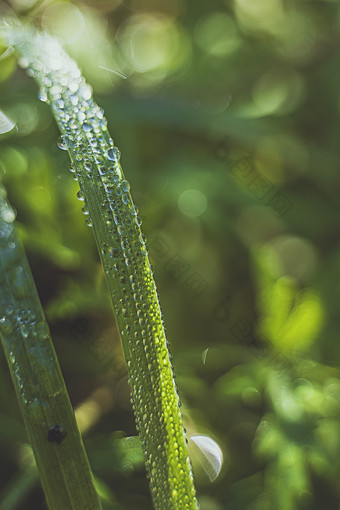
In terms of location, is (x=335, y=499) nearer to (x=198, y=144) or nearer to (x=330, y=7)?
(x=198, y=144)

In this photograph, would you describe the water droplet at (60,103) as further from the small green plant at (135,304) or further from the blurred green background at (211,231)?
the blurred green background at (211,231)

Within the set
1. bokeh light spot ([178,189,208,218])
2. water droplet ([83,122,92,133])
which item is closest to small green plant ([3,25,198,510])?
water droplet ([83,122,92,133])

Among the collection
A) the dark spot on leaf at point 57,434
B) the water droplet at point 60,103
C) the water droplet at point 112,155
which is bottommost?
the dark spot on leaf at point 57,434

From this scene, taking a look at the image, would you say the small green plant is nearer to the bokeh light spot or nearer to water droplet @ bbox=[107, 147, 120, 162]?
water droplet @ bbox=[107, 147, 120, 162]

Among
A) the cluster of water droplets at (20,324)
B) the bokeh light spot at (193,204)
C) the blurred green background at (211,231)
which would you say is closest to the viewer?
the cluster of water droplets at (20,324)

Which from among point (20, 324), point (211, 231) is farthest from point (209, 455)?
point (20, 324)

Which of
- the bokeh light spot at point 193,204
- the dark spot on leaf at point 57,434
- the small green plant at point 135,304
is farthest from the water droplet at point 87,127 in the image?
the bokeh light spot at point 193,204

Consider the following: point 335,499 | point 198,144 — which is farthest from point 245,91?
point 335,499

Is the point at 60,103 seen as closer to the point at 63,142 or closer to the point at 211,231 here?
the point at 63,142
